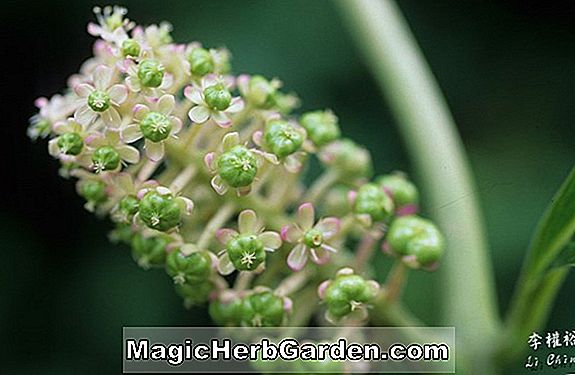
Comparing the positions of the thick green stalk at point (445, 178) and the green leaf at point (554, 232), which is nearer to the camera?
the green leaf at point (554, 232)

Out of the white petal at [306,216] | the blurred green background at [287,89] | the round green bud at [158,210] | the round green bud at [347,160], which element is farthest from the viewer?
the blurred green background at [287,89]

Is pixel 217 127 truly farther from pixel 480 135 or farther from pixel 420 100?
pixel 480 135

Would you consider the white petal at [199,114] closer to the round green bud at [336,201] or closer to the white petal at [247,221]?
the white petal at [247,221]

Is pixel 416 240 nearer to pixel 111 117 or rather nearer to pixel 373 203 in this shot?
pixel 373 203

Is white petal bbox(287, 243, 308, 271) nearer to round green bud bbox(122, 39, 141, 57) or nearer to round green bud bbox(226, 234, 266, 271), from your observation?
round green bud bbox(226, 234, 266, 271)

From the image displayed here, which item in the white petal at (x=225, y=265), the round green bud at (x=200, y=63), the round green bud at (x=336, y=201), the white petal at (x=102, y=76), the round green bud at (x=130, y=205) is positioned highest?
the round green bud at (x=200, y=63)

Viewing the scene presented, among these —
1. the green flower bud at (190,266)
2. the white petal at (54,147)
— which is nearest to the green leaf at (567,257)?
the green flower bud at (190,266)

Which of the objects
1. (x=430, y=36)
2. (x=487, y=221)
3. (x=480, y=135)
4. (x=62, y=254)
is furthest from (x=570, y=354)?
(x=62, y=254)

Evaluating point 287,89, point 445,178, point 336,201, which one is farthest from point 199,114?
point 287,89

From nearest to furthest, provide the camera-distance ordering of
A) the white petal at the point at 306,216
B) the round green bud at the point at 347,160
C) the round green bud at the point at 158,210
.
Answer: the round green bud at the point at 158,210 → the white petal at the point at 306,216 → the round green bud at the point at 347,160
